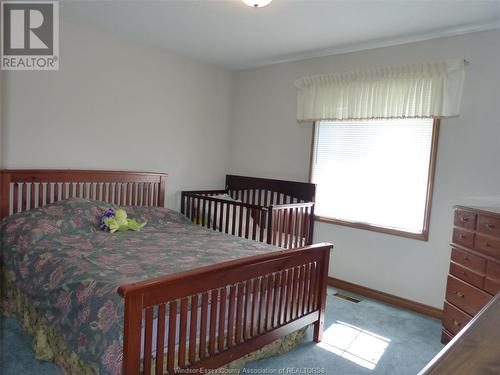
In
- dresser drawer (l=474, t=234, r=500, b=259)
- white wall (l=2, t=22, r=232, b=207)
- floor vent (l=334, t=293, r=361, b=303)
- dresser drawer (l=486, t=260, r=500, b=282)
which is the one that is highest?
white wall (l=2, t=22, r=232, b=207)

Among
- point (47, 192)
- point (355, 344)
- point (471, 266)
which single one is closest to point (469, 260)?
point (471, 266)

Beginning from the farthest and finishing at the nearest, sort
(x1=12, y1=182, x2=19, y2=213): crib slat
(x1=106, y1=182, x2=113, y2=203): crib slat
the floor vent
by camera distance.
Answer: (x1=106, y1=182, x2=113, y2=203): crib slat < the floor vent < (x1=12, y1=182, x2=19, y2=213): crib slat

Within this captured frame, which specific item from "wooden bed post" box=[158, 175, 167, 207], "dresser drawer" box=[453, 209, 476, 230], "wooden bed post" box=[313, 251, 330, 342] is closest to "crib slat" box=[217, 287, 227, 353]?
"wooden bed post" box=[313, 251, 330, 342]

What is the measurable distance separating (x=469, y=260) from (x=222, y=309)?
174cm

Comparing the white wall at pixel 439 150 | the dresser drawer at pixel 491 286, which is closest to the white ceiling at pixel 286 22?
the white wall at pixel 439 150

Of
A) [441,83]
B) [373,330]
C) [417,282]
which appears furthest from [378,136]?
[373,330]

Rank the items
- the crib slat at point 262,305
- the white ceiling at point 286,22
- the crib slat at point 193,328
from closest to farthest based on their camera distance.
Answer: the crib slat at point 193,328
the crib slat at point 262,305
the white ceiling at point 286,22

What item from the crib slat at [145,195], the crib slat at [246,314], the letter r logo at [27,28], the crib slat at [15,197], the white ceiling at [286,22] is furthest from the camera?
the crib slat at [145,195]

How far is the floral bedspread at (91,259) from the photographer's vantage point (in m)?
1.61

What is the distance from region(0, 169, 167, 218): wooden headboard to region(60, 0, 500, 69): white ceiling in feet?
4.37

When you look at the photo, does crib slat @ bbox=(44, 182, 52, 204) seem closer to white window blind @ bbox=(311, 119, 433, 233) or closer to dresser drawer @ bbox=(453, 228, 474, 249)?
white window blind @ bbox=(311, 119, 433, 233)

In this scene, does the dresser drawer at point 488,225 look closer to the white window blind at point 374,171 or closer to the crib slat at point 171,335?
the white window blind at point 374,171

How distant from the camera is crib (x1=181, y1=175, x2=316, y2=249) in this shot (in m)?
3.37

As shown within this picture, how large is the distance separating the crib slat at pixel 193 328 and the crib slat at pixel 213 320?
0.10 metres
